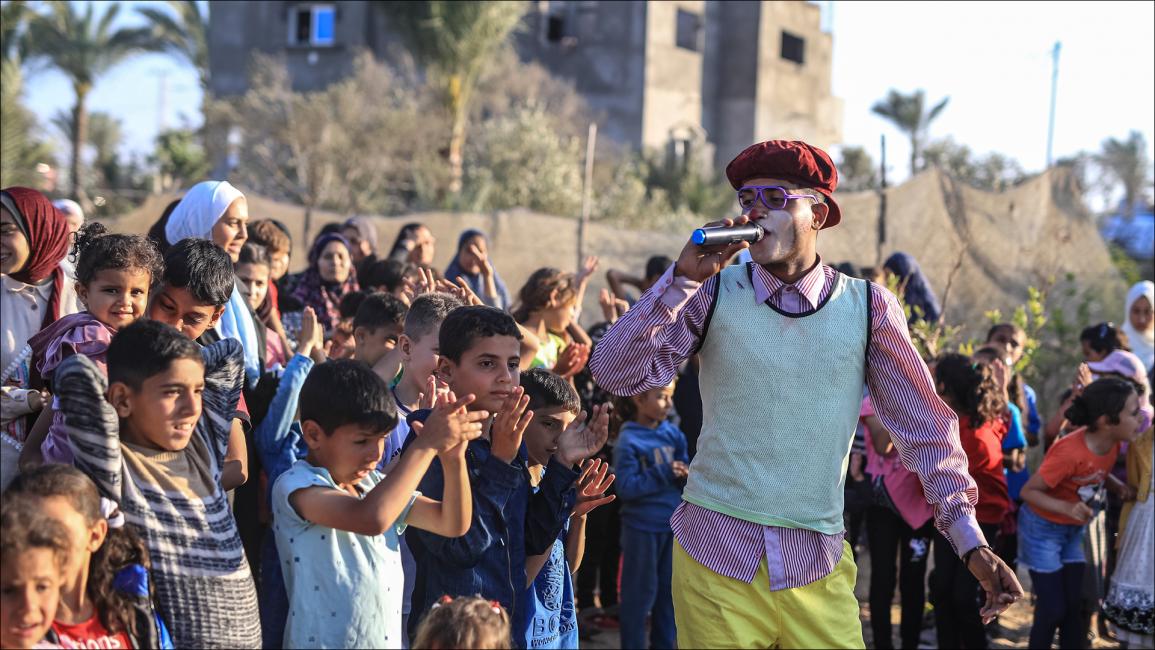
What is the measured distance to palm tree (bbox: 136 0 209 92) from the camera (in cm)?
3366

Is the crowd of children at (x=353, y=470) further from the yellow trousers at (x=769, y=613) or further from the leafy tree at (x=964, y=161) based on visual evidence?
the leafy tree at (x=964, y=161)

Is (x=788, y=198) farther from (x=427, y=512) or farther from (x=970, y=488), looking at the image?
(x=427, y=512)

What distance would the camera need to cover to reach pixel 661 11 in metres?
34.1

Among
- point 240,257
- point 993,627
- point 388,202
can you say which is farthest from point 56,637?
point 388,202

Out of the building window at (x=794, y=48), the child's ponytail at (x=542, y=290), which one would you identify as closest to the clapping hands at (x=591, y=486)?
the child's ponytail at (x=542, y=290)

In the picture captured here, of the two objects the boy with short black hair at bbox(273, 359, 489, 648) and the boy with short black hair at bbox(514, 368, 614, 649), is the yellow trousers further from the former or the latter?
the boy with short black hair at bbox(273, 359, 489, 648)

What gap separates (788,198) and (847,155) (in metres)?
36.4

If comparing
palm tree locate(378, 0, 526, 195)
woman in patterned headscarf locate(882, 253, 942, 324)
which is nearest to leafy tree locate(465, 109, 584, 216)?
palm tree locate(378, 0, 526, 195)

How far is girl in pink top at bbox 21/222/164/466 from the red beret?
5.67 ft

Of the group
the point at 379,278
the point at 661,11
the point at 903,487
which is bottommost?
the point at 903,487

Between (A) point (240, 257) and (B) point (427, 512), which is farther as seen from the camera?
(A) point (240, 257)

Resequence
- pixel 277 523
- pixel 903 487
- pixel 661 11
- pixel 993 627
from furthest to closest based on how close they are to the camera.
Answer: pixel 661 11 → pixel 993 627 → pixel 903 487 → pixel 277 523

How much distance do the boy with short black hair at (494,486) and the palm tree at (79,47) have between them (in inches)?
1058

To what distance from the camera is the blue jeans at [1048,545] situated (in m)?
6.34
